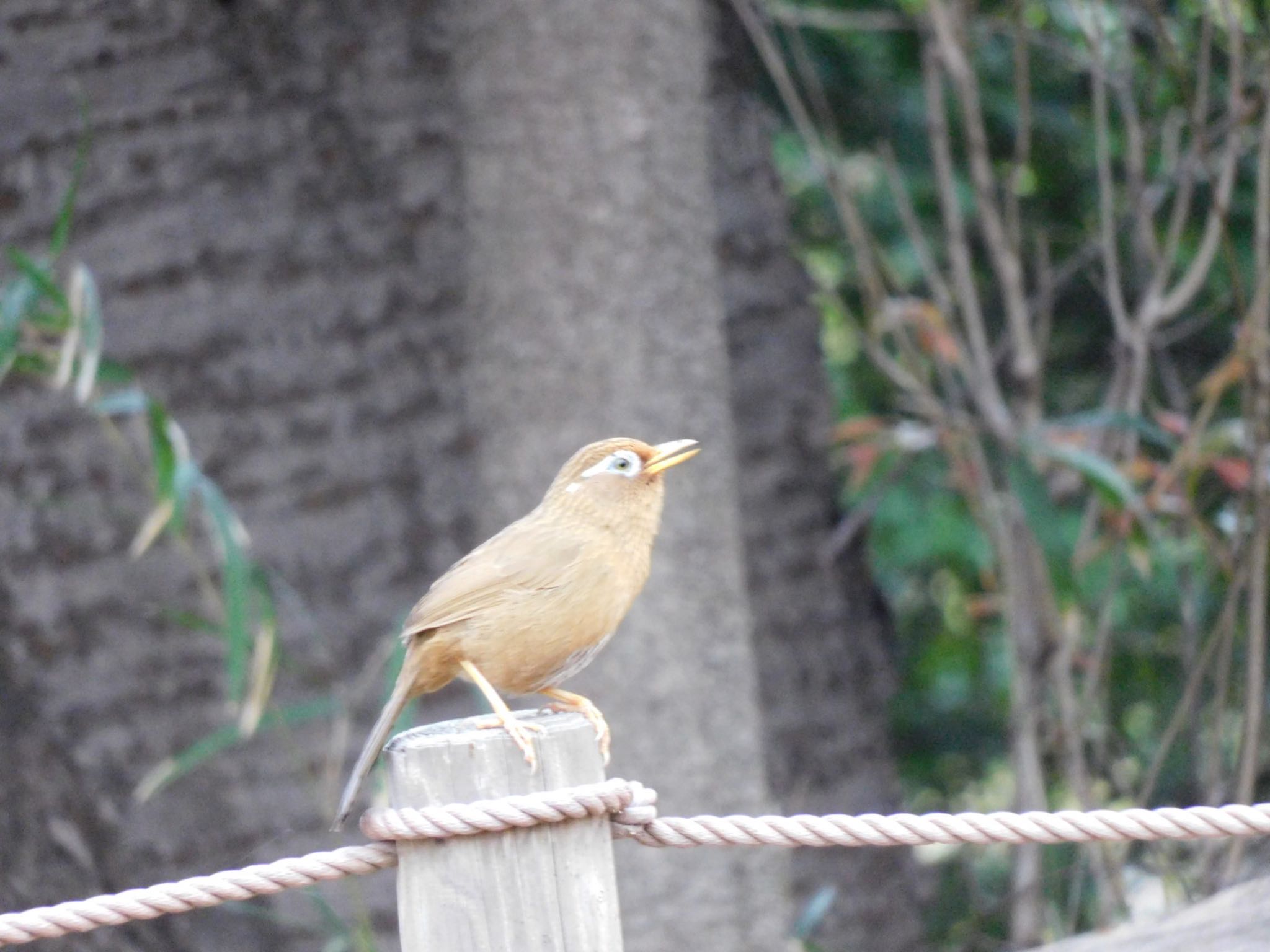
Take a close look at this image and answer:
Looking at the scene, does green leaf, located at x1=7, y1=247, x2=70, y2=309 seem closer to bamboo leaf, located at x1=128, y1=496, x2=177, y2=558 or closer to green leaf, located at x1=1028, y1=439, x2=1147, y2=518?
bamboo leaf, located at x1=128, y1=496, x2=177, y2=558

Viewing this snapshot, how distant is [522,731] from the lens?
2043mm

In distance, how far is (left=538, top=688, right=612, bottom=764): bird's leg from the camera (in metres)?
2.38

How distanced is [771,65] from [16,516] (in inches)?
94.2

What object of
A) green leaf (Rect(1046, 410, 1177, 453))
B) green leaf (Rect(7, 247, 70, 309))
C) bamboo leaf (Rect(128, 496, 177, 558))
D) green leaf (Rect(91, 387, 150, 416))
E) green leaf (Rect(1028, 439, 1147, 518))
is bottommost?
green leaf (Rect(1028, 439, 1147, 518))

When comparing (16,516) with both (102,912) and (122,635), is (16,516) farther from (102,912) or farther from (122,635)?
(102,912)

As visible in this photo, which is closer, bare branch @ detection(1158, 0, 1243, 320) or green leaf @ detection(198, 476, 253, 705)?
green leaf @ detection(198, 476, 253, 705)

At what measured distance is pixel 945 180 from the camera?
452cm

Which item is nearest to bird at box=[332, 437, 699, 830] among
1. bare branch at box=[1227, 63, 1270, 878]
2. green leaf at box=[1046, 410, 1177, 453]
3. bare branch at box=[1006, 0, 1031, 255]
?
green leaf at box=[1046, 410, 1177, 453]

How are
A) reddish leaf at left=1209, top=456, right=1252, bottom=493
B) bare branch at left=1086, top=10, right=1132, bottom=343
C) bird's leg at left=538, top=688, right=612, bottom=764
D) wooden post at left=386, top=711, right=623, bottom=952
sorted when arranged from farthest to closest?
bare branch at left=1086, top=10, right=1132, bottom=343 → reddish leaf at left=1209, top=456, right=1252, bottom=493 → bird's leg at left=538, top=688, right=612, bottom=764 → wooden post at left=386, top=711, right=623, bottom=952

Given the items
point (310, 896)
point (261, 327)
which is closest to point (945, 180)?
point (261, 327)

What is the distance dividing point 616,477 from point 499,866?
1068mm

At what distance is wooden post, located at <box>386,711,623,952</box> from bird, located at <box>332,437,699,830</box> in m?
0.46

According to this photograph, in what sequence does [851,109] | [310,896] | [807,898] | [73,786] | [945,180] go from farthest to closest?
1. [851,109]
2. [807,898]
3. [945,180]
4. [73,786]
5. [310,896]

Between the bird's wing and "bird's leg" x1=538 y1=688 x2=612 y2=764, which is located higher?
the bird's wing
